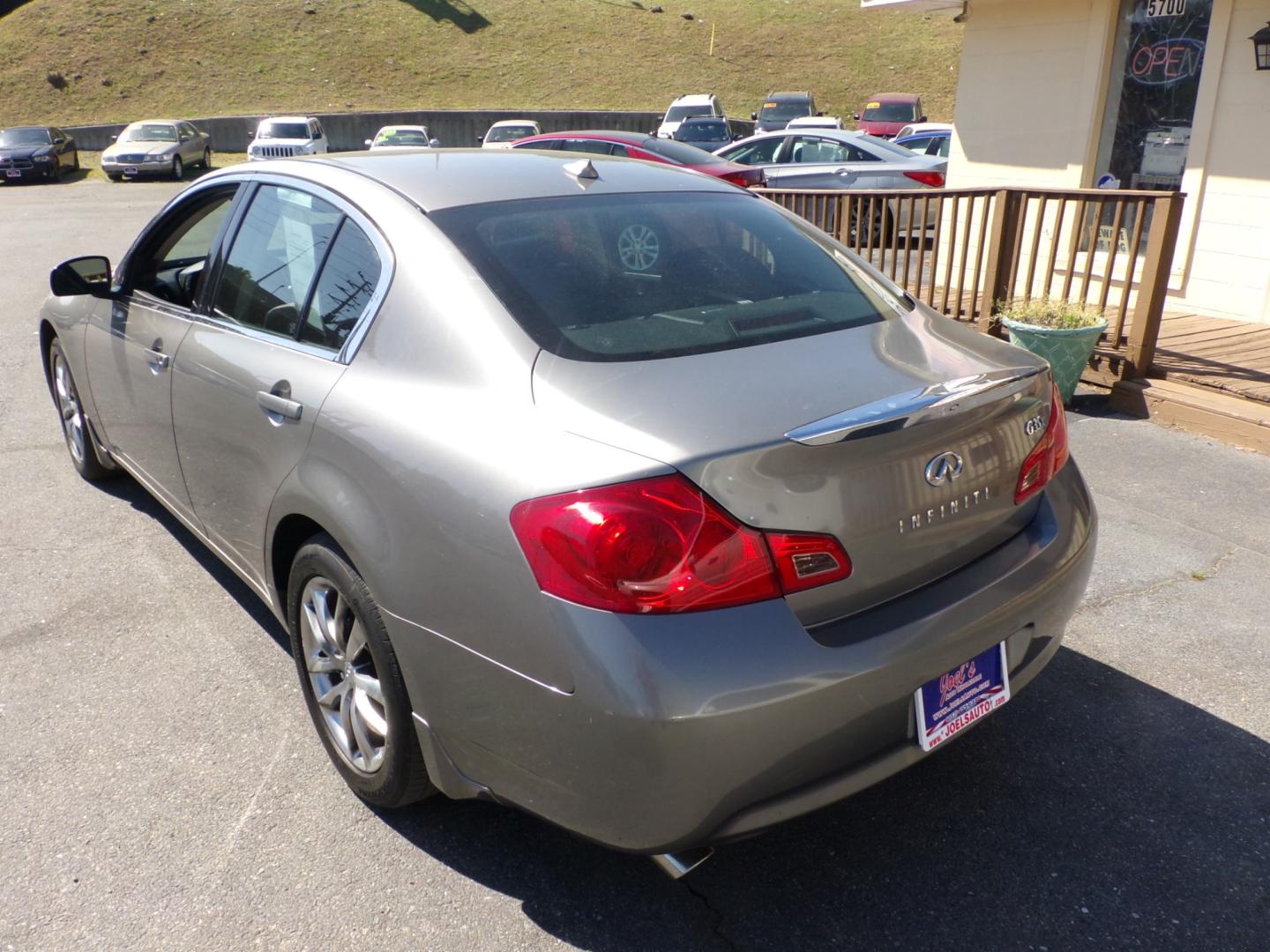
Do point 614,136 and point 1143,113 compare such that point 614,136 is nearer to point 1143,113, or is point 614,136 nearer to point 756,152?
point 756,152

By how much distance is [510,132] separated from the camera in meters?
26.2

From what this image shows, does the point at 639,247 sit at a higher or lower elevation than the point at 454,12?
lower

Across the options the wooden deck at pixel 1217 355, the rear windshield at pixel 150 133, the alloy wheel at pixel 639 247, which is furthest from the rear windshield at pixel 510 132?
the alloy wheel at pixel 639 247

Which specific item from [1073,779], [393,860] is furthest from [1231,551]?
[393,860]

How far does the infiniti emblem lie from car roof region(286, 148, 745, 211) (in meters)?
1.37

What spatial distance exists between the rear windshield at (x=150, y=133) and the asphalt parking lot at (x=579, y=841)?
87.5 ft

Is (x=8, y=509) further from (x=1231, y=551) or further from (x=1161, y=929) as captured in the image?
(x=1231, y=551)

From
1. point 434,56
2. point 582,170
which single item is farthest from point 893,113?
point 582,170

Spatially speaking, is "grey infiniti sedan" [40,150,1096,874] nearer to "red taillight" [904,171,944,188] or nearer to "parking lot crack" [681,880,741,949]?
"parking lot crack" [681,880,741,949]

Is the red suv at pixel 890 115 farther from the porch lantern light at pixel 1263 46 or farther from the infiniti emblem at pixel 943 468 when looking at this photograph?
the infiniti emblem at pixel 943 468

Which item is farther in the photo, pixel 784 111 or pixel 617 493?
pixel 784 111

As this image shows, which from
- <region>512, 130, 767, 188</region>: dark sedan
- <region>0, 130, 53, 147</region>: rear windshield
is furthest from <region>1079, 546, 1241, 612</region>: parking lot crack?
<region>0, 130, 53, 147</region>: rear windshield

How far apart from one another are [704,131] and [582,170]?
69.6 ft

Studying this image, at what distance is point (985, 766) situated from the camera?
9.89ft
